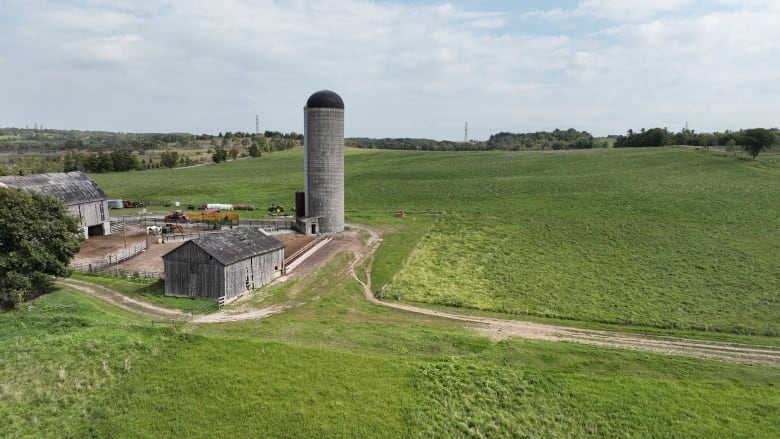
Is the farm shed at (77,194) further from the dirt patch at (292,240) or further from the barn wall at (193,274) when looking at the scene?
the barn wall at (193,274)

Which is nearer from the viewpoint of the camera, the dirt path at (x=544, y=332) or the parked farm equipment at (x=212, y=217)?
the dirt path at (x=544, y=332)

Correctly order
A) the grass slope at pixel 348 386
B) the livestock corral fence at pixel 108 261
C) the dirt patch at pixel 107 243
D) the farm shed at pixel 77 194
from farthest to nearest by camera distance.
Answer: the farm shed at pixel 77 194
the dirt patch at pixel 107 243
the livestock corral fence at pixel 108 261
the grass slope at pixel 348 386

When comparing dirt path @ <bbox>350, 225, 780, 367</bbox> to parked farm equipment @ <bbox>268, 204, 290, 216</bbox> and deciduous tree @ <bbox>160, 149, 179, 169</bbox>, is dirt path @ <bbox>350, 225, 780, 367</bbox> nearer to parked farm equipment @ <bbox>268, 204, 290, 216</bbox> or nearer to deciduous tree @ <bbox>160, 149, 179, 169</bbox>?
parked farm equipment @ <bbox>268, 204, 290, 216</bbox>

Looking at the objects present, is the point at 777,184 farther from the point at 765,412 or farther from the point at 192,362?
the point at 192,362

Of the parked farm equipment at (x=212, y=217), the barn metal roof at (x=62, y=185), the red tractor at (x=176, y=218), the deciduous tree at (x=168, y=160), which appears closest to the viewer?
the barn metal roof at (x=62, y=185)

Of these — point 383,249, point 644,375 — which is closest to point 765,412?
point 644,375

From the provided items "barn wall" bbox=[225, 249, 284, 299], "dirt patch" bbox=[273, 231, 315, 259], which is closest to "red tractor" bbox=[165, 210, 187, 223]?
"dirt patch" bbox=[273, 231, 315, 259]

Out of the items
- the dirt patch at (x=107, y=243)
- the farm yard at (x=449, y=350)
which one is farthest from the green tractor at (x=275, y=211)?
the dirt patch at (x=107, y=243)

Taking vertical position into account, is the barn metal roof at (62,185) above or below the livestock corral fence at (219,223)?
above
